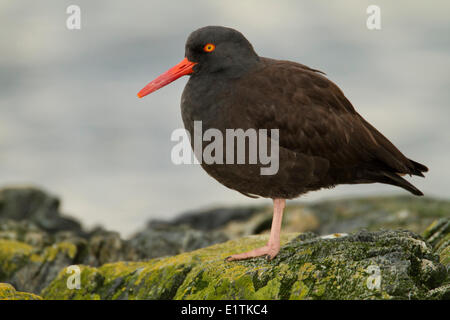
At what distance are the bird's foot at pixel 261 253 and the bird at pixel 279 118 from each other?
0.01 m

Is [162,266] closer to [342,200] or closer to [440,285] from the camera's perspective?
[440,285]

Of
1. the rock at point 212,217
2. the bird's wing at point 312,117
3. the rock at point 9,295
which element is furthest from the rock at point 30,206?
the bird's wing at point 312,117

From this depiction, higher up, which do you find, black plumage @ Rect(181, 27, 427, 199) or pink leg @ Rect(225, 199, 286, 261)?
black plumage @ Rect(181, 27, 427, 199)

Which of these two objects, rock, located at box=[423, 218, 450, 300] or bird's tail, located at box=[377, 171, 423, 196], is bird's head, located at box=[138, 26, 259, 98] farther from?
rock, located at box=[423, 218, 450, 300]

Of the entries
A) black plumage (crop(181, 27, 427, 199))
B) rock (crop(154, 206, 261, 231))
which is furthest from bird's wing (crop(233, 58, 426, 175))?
rock (crop(154, 206, 261, 231))

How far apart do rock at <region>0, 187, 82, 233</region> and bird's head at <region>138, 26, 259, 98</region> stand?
10.1 meters

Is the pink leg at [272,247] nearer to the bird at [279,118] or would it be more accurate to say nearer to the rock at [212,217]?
the bird at [279,118]

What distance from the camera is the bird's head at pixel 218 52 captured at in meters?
7.13

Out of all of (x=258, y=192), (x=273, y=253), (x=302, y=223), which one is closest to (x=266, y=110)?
(x=258, y=192)

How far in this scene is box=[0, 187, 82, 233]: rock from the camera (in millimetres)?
16016

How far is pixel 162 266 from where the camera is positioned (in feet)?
24.5

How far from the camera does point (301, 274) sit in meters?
6.10

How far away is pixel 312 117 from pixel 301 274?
2136mm
